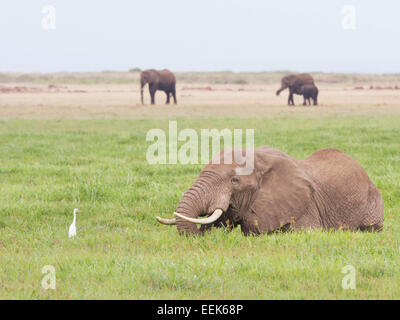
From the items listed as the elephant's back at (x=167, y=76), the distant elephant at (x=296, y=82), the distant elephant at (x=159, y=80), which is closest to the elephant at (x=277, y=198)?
the distant elephant at (x=296, y=82)

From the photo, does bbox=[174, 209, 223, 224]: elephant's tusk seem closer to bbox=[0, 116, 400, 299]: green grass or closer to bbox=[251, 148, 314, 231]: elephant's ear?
bbox=[0, 116, 400, 299]: green grass

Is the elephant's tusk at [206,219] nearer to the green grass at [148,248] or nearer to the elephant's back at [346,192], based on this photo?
the green grass at [148,248]

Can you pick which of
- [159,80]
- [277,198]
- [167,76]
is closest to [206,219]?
[277,198]

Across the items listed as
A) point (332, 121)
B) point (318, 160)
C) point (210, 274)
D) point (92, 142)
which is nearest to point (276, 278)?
point (210, 274)

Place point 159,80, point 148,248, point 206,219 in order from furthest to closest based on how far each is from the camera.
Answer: point 159,80, point 148,248, point 206,219

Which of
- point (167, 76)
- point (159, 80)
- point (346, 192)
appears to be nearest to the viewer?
point (346, 192)

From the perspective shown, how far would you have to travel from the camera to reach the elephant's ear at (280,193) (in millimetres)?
7152

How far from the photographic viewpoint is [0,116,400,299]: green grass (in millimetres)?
5473

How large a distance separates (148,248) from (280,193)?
1.72 meters

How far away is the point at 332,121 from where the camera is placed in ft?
87.9

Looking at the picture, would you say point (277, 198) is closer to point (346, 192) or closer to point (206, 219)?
point (206, 219)

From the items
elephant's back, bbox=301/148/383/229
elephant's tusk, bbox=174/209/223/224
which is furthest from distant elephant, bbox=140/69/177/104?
elephant's tusk, bbox=174/209/223/224

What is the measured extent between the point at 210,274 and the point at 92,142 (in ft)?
44.2

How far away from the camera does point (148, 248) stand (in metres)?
7.12
